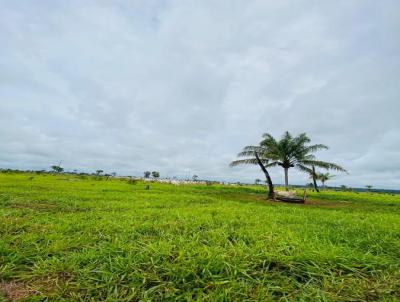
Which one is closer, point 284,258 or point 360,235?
point 284,258

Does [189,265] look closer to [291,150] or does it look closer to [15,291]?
[15,291]

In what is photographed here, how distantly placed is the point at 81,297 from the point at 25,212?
529 cm

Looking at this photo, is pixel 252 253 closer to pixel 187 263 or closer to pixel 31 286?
pixel 187 263

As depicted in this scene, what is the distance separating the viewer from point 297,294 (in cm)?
307

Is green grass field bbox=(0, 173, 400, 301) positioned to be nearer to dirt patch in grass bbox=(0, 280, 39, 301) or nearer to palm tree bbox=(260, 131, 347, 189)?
dirt patch in grass bbox=(0, 280, 39, 301)

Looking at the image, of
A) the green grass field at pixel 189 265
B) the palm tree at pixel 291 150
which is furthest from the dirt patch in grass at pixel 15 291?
the palm tree at pixel 291 150

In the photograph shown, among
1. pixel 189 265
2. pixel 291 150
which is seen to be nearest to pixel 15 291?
pixel 189 265

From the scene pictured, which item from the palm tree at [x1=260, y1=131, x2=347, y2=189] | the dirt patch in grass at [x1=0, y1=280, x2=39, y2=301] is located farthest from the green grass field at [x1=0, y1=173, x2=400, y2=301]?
the palm tree at [x1=260, y1=131, x2=347, y2=189]

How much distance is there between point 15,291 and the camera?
305 centimetres

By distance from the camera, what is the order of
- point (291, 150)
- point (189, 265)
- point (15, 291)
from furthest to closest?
point (291, 150) → point (189, 265) → point (15, 291)

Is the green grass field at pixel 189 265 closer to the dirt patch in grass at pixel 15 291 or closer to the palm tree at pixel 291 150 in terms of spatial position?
the dirt patch in grass at pixel 15 291

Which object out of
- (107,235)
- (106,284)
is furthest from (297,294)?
(107,235)

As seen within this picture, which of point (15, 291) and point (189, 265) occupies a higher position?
point (189, 265)

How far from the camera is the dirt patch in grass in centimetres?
295
